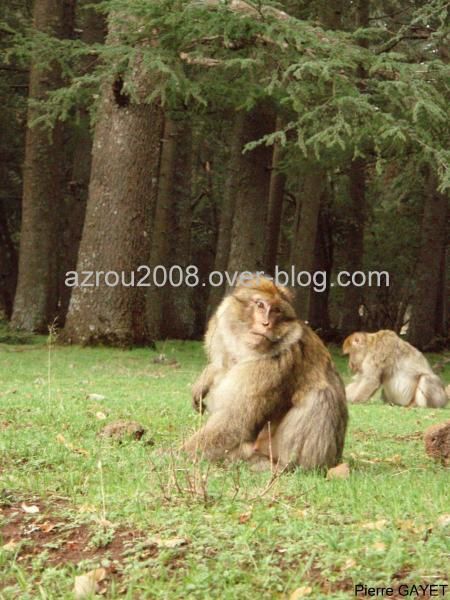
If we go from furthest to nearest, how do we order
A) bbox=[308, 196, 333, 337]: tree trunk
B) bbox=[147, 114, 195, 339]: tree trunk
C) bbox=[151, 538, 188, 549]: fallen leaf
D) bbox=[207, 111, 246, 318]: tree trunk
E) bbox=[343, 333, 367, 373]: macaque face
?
bbox=[308, 196, 333, 337]: tree trunk < bbox=[207, 111, 246, 318]: tree trunk < bbox=[147, 114, 195, 339]: tree trunk < bbox=[343, 333, 367, 373]: macaque face < bbox=[151, 538, 188, 549]: fallen leaf

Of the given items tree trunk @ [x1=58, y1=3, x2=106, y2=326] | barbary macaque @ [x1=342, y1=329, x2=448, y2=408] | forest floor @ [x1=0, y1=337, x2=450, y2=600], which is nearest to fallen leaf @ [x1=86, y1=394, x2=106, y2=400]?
forest floor @ [x1=0, y1=337, x2=450, y2=600]

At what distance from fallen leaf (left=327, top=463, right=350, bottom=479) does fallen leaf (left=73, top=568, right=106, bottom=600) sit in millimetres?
2543

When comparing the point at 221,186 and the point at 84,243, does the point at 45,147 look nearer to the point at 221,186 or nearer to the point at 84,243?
the point at 84,243

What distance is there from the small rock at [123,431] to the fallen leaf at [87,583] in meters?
3.15

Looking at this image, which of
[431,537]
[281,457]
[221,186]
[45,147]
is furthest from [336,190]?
[431,537]

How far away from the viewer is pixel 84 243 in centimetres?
1695

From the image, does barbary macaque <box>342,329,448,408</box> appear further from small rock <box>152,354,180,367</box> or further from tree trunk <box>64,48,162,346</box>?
tree trunk <box>64,48,162,346</box>

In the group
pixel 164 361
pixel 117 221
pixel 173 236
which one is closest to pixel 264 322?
pixel 164 361

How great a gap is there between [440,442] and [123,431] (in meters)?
2.49

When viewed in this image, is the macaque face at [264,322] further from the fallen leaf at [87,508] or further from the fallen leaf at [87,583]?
the fallen leaf at [87,583]

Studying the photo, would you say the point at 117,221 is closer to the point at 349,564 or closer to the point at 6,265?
the point at 349,564

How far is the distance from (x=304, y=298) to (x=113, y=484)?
16164 millimetres

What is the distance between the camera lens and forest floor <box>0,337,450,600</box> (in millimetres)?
4199

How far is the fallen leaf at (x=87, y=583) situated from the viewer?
4.09m
